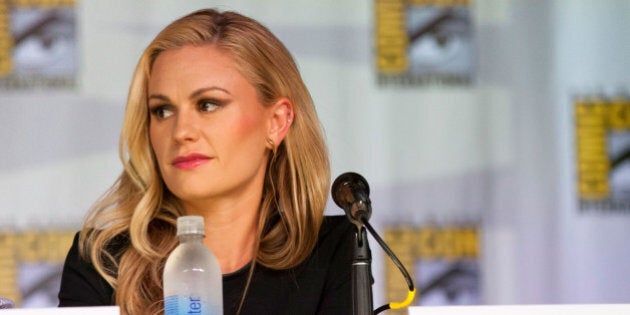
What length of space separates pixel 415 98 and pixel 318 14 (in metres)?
0.38

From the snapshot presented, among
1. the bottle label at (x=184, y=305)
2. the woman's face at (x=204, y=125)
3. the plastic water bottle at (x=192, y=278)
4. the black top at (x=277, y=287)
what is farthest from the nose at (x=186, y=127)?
the bottle label at (x=184, y=305)

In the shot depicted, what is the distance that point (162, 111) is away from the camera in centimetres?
226

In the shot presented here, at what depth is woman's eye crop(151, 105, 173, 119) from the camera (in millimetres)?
2256

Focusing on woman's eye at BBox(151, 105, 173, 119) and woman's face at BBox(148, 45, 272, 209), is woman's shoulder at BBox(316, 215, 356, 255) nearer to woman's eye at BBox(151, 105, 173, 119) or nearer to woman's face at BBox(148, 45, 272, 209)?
woman's face at BBox(148, 45, 272, 209)

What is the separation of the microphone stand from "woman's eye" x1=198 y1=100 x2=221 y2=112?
612 mm

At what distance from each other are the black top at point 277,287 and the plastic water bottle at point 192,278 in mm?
553

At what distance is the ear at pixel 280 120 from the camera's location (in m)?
2.38

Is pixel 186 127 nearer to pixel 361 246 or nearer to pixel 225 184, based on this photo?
pixel 225 184

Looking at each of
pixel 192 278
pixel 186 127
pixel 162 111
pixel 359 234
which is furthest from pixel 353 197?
pixel 162 111

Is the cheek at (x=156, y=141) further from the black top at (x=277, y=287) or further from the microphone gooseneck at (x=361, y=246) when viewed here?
the microphone gooseneck at (x=361, y=246)

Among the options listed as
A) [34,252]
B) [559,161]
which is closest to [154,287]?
[34,252]

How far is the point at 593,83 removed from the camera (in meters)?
3.47

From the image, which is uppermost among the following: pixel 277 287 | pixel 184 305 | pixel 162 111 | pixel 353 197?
pixel 162 111

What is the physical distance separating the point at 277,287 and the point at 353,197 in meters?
0.60
